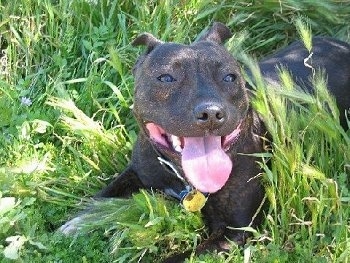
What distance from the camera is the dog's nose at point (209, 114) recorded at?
374 cm

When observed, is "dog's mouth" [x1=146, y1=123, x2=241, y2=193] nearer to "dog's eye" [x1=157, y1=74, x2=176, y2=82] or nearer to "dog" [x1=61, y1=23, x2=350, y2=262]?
"dog" [x1=61, y1=23, x2=350, y2=262]

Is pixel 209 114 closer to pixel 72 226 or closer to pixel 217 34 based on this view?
pixel 217 34

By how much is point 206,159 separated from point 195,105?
29 cm

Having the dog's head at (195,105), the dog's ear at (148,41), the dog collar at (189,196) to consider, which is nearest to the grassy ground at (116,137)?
the dog collar at (189,196)

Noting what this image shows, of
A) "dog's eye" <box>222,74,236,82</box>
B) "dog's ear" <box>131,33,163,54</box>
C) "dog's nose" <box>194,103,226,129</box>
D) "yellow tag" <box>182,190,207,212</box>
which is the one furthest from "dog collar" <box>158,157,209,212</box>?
"dog's ear" <box>131,33,163,54</box>

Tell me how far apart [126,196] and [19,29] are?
1968 mm

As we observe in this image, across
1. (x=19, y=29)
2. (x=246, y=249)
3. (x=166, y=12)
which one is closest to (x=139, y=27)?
(x=166, y=12)

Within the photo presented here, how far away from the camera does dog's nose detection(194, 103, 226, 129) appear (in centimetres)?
374

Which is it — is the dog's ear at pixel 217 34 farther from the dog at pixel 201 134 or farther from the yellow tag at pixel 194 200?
the yellow tag at pixel 194 200

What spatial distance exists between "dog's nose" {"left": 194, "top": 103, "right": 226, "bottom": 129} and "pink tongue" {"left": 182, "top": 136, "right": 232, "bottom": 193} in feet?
0.57

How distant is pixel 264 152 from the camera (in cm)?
427

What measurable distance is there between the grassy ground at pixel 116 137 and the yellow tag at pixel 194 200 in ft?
0.27

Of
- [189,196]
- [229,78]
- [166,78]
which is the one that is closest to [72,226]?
[189,196]

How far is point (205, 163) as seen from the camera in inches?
151
